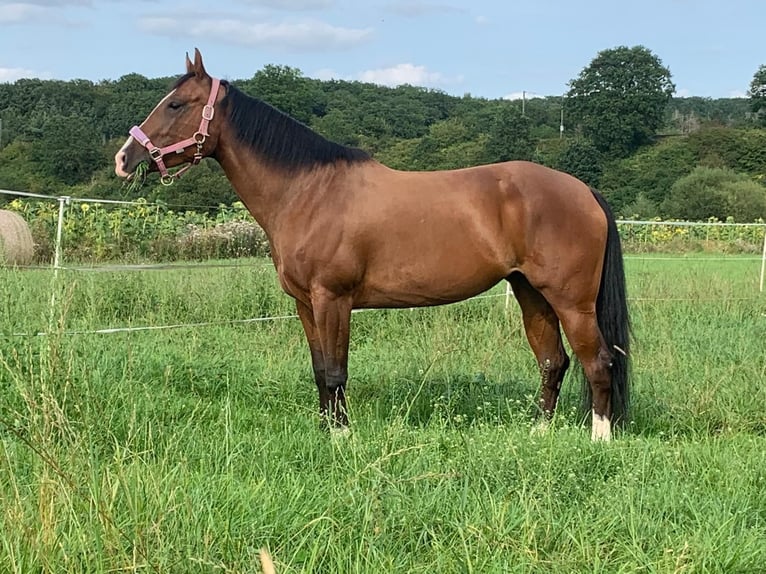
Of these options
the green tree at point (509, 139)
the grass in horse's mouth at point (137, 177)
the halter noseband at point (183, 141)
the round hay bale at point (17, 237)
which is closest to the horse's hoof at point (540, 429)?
the halter noseband at point (183, 141)

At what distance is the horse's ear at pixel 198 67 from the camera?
4070 millimetres

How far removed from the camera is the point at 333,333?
160 inches

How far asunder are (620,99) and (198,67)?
6516 cm

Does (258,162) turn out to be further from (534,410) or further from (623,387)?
(623,387)

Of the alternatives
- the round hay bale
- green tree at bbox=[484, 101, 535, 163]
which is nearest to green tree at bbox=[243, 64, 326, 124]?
green tree at bbox=[484, 101, 535, 163]

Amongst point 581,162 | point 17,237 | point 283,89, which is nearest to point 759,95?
point 581,162

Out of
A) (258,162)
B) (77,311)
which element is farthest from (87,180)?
(258,162)

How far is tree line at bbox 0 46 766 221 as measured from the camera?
30.7 metres

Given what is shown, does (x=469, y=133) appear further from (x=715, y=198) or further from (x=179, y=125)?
(x=179, y=125)

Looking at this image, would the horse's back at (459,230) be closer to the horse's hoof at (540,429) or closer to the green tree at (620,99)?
the horse's hoof at (540,429)

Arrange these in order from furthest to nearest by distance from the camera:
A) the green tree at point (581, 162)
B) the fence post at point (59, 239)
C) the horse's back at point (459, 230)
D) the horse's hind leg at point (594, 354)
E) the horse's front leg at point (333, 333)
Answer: the green tree at point (581, 162), the fence post at point (59, 239), the horse's hind leg at point (594, 354), the horse's back at point (459, 230), the horse's front leg at point (333, 333)

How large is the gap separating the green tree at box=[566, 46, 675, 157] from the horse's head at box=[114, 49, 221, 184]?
59921mm

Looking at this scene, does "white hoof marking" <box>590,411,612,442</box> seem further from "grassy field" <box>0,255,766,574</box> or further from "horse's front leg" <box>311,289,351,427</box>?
"horse's front leg" <box>311,289,351,427</box>

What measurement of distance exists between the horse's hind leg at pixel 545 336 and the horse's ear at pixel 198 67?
2438 millimetres
